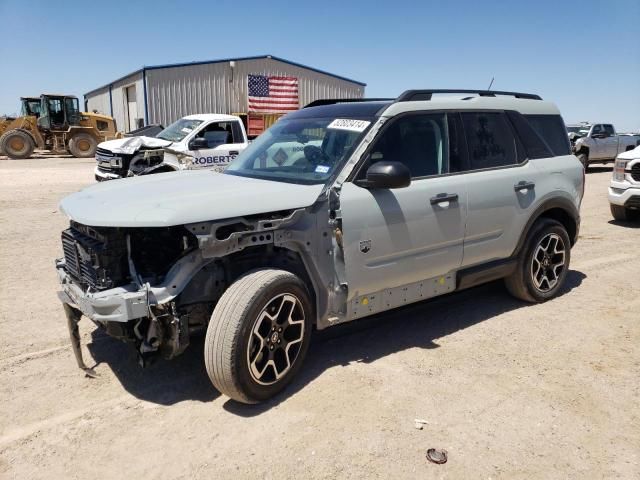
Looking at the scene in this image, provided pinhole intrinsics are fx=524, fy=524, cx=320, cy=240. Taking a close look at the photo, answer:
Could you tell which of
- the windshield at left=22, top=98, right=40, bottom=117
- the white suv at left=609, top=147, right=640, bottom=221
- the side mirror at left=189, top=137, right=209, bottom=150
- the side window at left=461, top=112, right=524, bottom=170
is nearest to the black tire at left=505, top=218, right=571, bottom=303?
the side window at left=461, top=112, right=524, bottom=170

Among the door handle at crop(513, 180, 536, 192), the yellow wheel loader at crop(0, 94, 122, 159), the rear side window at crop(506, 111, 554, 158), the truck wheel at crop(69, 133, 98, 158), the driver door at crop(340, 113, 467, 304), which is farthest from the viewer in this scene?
the truck wheel at crop(69, 133, 98, 158)

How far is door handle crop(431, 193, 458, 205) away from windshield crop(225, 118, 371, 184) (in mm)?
770

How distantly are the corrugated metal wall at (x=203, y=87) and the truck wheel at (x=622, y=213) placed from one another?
76.2ft

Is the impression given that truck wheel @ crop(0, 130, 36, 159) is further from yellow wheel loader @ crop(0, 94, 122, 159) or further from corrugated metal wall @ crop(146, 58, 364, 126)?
corrugated metal wall @ crop(146, 58, 364, 126)

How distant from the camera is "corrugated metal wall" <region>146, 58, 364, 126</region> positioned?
2748 centimetres

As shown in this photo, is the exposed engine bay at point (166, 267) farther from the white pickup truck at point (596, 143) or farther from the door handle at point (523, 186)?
the white pickup truck at point (596, 143)

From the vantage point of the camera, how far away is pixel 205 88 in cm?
2861

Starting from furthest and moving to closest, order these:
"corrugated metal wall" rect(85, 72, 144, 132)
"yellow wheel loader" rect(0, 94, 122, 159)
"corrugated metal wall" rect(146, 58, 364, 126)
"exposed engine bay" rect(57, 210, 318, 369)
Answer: "corrugated metal wall" rect(85, 72, 144, 132), "corrugated metal wall" rect(146, 58, 364, 126), "yellow wheel loader" rect(0, 94, 122, 159), "exposed engine bay" rect(57, 210, 318, 369)

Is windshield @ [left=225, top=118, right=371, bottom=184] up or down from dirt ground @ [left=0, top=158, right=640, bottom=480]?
up

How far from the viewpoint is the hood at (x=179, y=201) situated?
2.95m

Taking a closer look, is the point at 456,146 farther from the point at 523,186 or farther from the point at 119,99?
the point at 119,99

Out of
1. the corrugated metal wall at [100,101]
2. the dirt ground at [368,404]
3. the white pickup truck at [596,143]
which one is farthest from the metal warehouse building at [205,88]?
the dirt ground at [368,404]

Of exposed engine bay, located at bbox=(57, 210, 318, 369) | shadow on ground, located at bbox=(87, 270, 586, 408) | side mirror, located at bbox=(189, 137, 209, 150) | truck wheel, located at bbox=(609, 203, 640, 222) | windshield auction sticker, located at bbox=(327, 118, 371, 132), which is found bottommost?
shadow on ground, located at bbox=(87, 270, 586, 408)

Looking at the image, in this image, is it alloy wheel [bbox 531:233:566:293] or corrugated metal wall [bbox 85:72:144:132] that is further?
corrugated metal wall [bbox 85:72:144:132]
